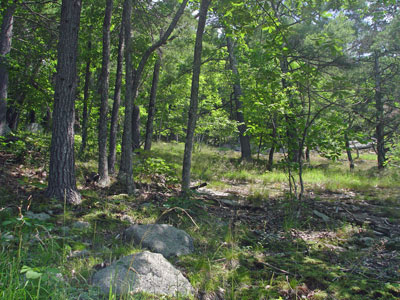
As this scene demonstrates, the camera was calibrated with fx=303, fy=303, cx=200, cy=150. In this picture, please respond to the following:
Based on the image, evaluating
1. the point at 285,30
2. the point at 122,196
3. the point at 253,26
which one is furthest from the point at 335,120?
the point at 122,196

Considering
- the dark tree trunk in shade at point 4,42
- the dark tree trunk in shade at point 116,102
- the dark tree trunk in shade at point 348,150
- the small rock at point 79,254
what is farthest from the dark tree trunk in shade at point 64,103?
the dark tree trunk in shade at point 348,150

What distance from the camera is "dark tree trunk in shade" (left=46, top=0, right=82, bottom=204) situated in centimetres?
570

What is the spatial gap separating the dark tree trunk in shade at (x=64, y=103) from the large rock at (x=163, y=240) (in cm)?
208

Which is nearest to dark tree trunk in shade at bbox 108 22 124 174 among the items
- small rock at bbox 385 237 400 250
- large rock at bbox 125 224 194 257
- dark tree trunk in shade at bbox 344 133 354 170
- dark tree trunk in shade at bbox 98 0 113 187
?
dark tree trunk in shade at bbox 98 0 113 187

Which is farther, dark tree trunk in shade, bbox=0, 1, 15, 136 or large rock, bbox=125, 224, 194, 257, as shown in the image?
dark tree trunk in shade, bbox=0, 1, 15, 136

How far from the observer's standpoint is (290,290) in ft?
10.8

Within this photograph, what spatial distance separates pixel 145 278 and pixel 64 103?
13.1ft

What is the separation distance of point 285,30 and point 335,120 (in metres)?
1.86

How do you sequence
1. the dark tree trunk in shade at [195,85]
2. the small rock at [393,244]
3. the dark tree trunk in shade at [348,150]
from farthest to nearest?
the dark tree trunk in shade at [195,85]
the dark tree trunk in shade at [348,150]
the small rock at [393,244]

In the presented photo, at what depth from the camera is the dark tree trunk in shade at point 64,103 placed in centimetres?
570

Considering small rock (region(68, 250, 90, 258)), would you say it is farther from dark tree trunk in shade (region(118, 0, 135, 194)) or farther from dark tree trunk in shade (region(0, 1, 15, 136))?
dark tree trunk in shade (region(0, 1, 15, 136))

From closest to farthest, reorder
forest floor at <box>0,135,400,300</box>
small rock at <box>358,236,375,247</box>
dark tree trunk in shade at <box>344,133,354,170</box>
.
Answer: forest floor at <box>0,135,400,300</box> → small rock at <box>358,236,375,247</box> → dark tree trunk in shade at <box>344,133,354,170</box>

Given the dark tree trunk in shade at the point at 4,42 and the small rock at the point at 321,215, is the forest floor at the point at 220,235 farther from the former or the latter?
the dark tree trunk in shade at the point at 4,42

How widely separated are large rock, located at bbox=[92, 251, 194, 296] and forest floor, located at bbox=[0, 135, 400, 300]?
6.4 inches
